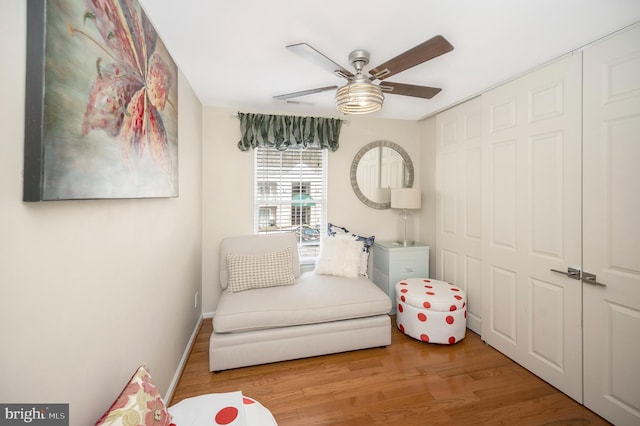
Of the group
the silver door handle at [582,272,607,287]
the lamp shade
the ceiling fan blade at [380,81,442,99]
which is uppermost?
the ceiling fan blade at [380,81,442,99]

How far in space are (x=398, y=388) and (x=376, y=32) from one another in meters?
2.54

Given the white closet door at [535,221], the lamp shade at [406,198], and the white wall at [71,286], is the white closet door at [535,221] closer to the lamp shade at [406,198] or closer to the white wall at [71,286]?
the lamp shade at [406,198]

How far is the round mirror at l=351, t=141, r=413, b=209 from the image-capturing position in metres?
3.48

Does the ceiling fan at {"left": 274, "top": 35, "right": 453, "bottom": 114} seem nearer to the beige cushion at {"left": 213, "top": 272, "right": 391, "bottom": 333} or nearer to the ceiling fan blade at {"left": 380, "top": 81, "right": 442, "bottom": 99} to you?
the ceiling fan blade at {"left": 380, "top": 81, "right": 442, "bottom": 99}

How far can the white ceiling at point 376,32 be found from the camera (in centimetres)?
144

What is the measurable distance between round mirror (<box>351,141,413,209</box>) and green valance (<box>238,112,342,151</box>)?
48cm

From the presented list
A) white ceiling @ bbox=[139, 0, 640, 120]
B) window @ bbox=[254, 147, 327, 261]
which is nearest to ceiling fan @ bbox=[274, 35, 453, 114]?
white ceiling @ bbox=[139, 0, 640, 120]

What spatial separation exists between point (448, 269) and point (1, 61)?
11.7ft

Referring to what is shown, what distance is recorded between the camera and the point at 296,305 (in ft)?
7.51

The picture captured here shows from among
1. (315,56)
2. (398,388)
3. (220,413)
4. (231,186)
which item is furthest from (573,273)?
(231,186)

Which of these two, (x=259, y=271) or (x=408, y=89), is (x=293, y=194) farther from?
(x=408, y=89)

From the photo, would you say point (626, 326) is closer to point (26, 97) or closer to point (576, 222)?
point (576, 222)

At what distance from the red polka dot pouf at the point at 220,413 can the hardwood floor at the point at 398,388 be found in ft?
2.05

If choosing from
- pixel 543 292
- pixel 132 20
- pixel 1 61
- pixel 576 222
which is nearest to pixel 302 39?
pixel 132 20
